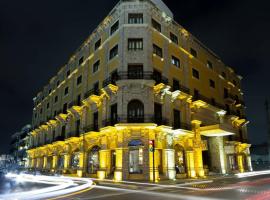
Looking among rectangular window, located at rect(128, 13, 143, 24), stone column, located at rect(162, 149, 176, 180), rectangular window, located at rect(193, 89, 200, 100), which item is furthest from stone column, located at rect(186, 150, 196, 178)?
rectangular window, located at rect(128, 13, 143, 24)

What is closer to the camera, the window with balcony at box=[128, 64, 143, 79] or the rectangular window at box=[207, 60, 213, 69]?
the window with balcony at box=[128, 64, 143, 79]

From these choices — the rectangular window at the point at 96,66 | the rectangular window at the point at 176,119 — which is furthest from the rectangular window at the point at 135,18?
the rectangular window at the point at 176,119

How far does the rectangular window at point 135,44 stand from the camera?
90.6 ft

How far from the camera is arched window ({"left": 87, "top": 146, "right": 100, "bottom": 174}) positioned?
2964 cm

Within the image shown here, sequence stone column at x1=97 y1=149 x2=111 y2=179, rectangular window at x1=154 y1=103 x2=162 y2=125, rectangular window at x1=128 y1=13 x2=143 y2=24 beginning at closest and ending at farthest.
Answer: rectangular window at x1=154 y1=103 x2=162 y2=125, stone column at x1=97 y1=149 x2=111 y2=179, rectangular window at x1=128 y1=13 x2=143 y2=24

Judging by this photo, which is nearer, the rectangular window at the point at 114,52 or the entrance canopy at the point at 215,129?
the rectangular window at the point at 114,52

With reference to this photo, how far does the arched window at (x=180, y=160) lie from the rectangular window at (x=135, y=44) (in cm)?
1286

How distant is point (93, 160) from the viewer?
30.4 meters

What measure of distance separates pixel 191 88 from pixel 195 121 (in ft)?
16.5

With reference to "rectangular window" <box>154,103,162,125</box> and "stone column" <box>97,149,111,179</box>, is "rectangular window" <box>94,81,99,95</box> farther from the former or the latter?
"rectangular window" <box>154,103,162,125</box>

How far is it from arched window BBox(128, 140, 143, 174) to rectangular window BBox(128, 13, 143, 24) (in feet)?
47.5

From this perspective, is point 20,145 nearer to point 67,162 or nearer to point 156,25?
point 67,162

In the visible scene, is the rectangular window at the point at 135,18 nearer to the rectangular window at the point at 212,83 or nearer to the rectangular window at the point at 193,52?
the rectangular window at the point at 193,52

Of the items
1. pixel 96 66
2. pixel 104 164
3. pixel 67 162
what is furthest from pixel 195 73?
pixel 67 162
